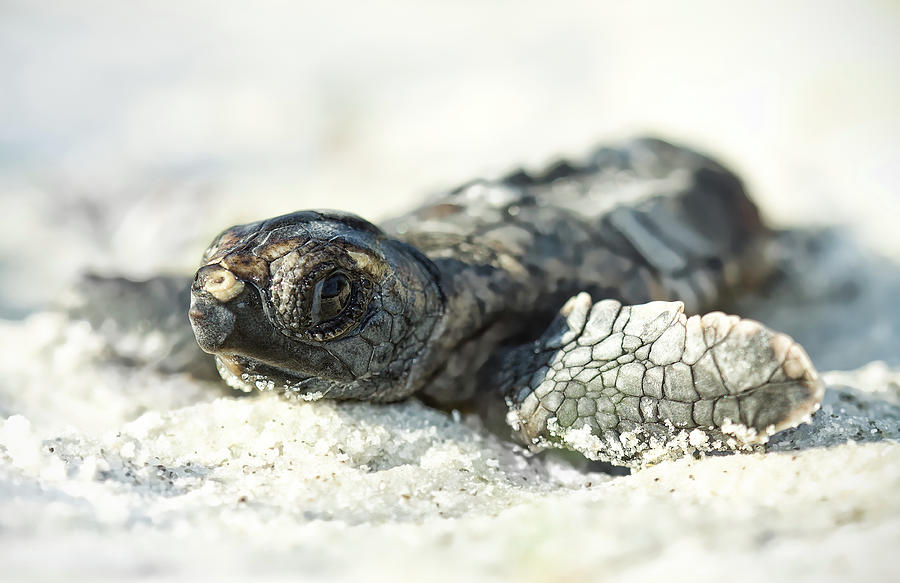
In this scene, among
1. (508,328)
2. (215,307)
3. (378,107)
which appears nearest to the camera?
(215,307)

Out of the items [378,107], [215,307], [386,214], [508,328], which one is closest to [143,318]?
[215,307]

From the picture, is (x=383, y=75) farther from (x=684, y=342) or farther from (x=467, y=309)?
(x=684, y=342)

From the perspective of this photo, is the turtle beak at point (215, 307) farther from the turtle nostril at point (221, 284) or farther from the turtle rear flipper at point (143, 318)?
the turtle rear flipper at point (143, 318)

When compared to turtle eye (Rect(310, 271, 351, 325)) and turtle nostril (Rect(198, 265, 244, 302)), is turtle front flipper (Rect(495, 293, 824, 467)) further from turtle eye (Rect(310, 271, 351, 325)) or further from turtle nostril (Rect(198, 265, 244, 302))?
turtle nostril (Rect(198, 265, 244, 302))

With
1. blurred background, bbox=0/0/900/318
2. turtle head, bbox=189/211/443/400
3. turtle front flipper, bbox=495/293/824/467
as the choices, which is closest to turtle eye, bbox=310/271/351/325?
turtle head, bbox=189/211/443/400

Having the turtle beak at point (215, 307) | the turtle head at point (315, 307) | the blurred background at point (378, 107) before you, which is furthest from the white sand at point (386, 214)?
the turtle beak at point (215, 307)

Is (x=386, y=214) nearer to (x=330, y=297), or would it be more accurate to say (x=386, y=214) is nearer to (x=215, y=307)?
(x=330, y=297)
